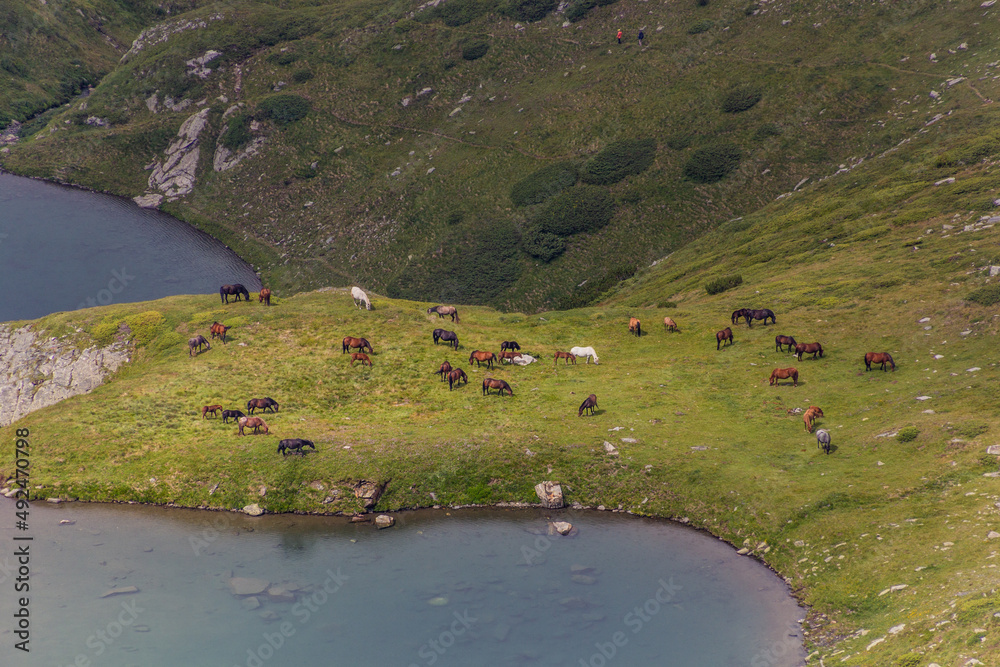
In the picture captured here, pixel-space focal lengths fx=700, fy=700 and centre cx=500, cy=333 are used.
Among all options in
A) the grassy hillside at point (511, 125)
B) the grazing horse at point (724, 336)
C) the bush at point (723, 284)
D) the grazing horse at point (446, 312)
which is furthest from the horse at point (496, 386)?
the grassy hillside at point (511, 125)

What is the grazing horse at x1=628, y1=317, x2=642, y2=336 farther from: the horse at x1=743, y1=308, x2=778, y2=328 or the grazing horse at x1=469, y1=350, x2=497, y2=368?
the grazing horse at x1=469, y1=350, x2=497, y2=368

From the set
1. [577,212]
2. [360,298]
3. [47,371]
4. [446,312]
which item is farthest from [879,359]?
[577,212]

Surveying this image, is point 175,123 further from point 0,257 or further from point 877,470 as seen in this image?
point 877,470

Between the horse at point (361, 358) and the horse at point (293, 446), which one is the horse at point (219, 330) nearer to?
the horse at point (361, 358)

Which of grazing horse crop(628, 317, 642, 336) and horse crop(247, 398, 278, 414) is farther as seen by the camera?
grazing horse crop(628, 317, 642, 336)

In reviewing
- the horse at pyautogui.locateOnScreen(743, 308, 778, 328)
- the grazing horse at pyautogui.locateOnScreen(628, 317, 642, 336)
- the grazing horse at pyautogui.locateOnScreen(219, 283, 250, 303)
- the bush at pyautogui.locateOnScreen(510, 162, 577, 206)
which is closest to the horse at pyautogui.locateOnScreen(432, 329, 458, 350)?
the grazing horse at pyautogui.locateOnScreen(628, 317, 642, 336)

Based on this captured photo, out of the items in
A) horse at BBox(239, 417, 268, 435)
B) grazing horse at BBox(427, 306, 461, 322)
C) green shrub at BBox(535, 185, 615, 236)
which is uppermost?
green shrub at BBox(535, 185, 615, 236)

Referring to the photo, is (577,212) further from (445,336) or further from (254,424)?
(254,424)

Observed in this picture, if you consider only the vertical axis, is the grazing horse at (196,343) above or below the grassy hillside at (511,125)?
below

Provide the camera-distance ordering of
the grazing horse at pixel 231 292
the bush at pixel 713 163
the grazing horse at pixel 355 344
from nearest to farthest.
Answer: the grazing horse at pixel 355 344
the grazing horse at pixel 231 292
the bush at pixel 713 163
